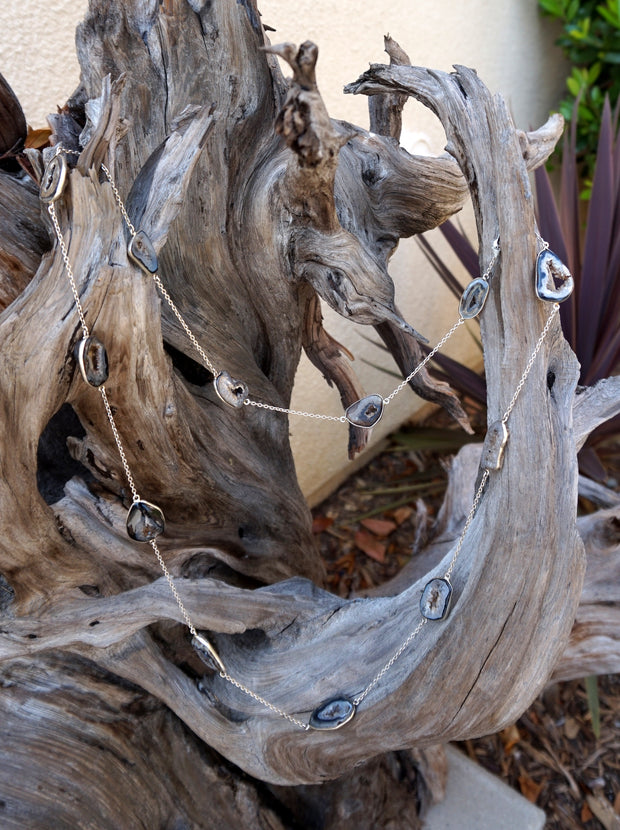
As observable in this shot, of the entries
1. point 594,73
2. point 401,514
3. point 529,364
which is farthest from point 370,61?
point 529,364

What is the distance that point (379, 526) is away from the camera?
2178mm

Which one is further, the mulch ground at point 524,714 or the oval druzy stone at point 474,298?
the mulch ground at point 524,714

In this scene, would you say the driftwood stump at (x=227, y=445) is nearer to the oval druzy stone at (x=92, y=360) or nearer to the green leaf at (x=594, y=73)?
the oval druzy stone at (x=92, y=360)

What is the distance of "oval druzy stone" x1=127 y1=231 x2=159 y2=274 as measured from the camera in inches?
30.1

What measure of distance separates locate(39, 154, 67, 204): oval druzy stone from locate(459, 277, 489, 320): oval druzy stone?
1.47 feet

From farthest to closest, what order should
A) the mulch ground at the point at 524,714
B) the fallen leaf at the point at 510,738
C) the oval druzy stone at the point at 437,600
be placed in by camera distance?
A: the fallen leaf at the point at 510,738, the mulch ground at the point at 524,714, the oval druzy stone at the point at 437,600

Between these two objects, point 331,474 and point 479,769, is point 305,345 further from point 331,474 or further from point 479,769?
point 331,474

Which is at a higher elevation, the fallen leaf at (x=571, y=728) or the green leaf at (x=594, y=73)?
the green leaf at (x=594, y=73)

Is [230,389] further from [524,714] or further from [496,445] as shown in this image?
[524,714]

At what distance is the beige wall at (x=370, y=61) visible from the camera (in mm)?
1284

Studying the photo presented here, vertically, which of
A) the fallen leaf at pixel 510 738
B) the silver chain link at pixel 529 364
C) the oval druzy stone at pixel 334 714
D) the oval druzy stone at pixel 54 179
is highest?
the oval druzy stone at pixel 54 179

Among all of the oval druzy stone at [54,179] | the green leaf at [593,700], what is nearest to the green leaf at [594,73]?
the green leaf at [593,700]

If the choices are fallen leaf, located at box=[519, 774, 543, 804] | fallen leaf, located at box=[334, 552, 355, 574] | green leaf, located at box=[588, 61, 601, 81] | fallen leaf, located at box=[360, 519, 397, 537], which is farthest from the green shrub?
fallen leaf, located at box=[519, 774, 543, 804]

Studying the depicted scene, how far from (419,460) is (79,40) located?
5.74 feet
